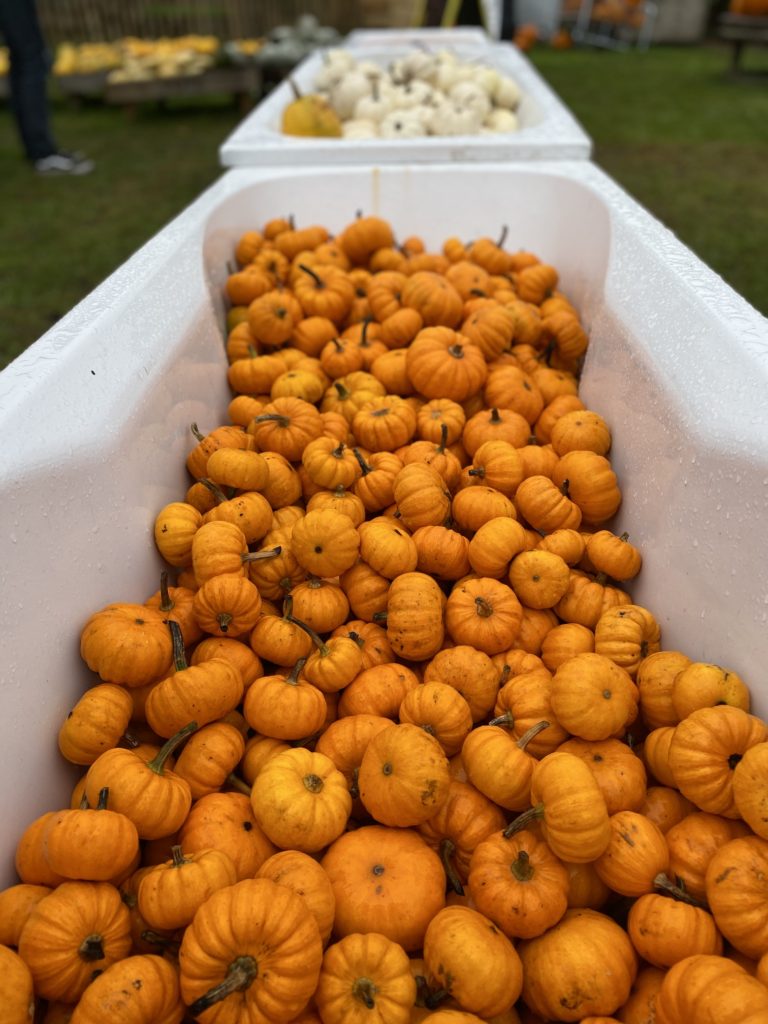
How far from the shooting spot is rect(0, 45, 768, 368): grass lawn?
5082 millimetres

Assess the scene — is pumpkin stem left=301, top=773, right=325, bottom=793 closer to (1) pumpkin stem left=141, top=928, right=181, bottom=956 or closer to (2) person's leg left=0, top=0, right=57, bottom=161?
(1) pumpkin stem left=141, top=928, right=181, bottom=956

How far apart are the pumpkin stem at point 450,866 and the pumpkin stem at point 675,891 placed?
1.16ft

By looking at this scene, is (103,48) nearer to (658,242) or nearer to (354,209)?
(354,209)

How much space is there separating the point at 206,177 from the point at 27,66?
66.9 inches

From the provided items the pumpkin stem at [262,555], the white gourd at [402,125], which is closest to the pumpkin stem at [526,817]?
the pumpkin stem at [262,555]

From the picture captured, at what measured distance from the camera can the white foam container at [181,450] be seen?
1.46 m

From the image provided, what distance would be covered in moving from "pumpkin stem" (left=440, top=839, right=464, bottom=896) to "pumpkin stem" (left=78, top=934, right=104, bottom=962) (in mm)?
615

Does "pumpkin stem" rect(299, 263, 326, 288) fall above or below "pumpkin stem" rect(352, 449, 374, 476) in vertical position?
above

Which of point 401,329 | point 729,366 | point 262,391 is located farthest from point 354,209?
point 729,366

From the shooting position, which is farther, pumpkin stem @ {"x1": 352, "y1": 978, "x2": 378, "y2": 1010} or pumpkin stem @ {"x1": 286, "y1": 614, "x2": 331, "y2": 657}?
pumpkin stem @ {"x1": 286, "y1": 614, "x2": 331, "y2": 657}

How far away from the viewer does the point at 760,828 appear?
4.03 ft

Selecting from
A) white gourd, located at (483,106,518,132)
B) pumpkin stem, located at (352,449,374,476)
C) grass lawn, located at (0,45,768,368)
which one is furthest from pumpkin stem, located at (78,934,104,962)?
white gourd, located at (483,106,518,132)

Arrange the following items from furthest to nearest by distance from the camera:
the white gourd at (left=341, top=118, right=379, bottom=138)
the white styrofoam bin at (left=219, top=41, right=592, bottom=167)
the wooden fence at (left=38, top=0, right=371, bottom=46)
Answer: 1. the wooden fence at (left=38, top=0, right=371, bottom=46)
2. the white gourd at (left=341, top=118, right=379, bottom=138)
3. the white styrofoam bin at (left=219, top=41, right=592, bottom=167)

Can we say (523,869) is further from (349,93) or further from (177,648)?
(349,93)
